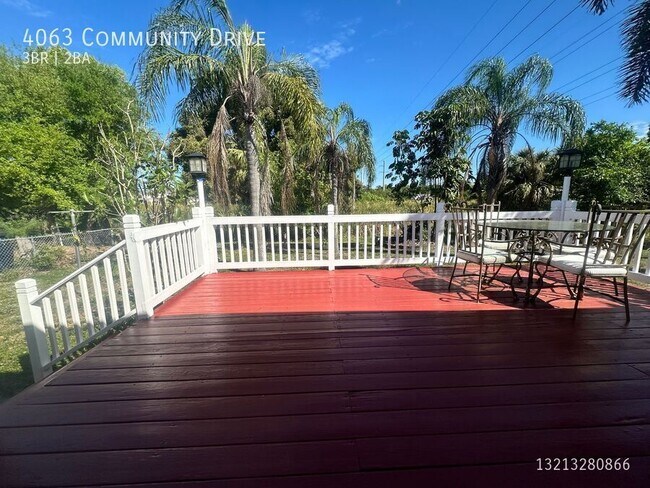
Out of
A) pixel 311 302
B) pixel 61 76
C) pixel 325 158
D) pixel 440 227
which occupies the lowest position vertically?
pixel 311 302

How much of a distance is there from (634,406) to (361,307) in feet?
5.53

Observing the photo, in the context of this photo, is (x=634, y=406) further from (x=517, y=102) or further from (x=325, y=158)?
(x=325, y=158)

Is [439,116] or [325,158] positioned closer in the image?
[439,116]

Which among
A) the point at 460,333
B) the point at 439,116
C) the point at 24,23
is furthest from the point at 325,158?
the point at 460,333

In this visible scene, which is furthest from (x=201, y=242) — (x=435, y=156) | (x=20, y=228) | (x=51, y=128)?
(x=51, y=128)

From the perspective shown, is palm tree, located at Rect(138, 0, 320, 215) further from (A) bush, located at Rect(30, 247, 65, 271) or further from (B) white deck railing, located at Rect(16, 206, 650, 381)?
(A) bush, located at Rect(30, 247, 65, 271)

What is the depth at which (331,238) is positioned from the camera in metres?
4.02

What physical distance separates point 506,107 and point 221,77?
6.35 m

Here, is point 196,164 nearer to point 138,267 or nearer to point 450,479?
point 138,267

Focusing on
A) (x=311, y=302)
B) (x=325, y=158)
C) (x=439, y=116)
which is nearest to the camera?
(x=311, y=302)

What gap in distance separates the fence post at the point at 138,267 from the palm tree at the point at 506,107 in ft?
22.0

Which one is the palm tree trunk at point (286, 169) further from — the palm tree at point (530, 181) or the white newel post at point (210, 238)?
the palm tree at point (530, 181)

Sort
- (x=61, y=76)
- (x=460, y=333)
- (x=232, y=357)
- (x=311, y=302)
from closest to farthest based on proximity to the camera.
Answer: (x=232, y=357)
(x=460, y=333)
(x=311, y=302)
(x=61, y=76)

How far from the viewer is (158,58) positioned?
4.57 meters
